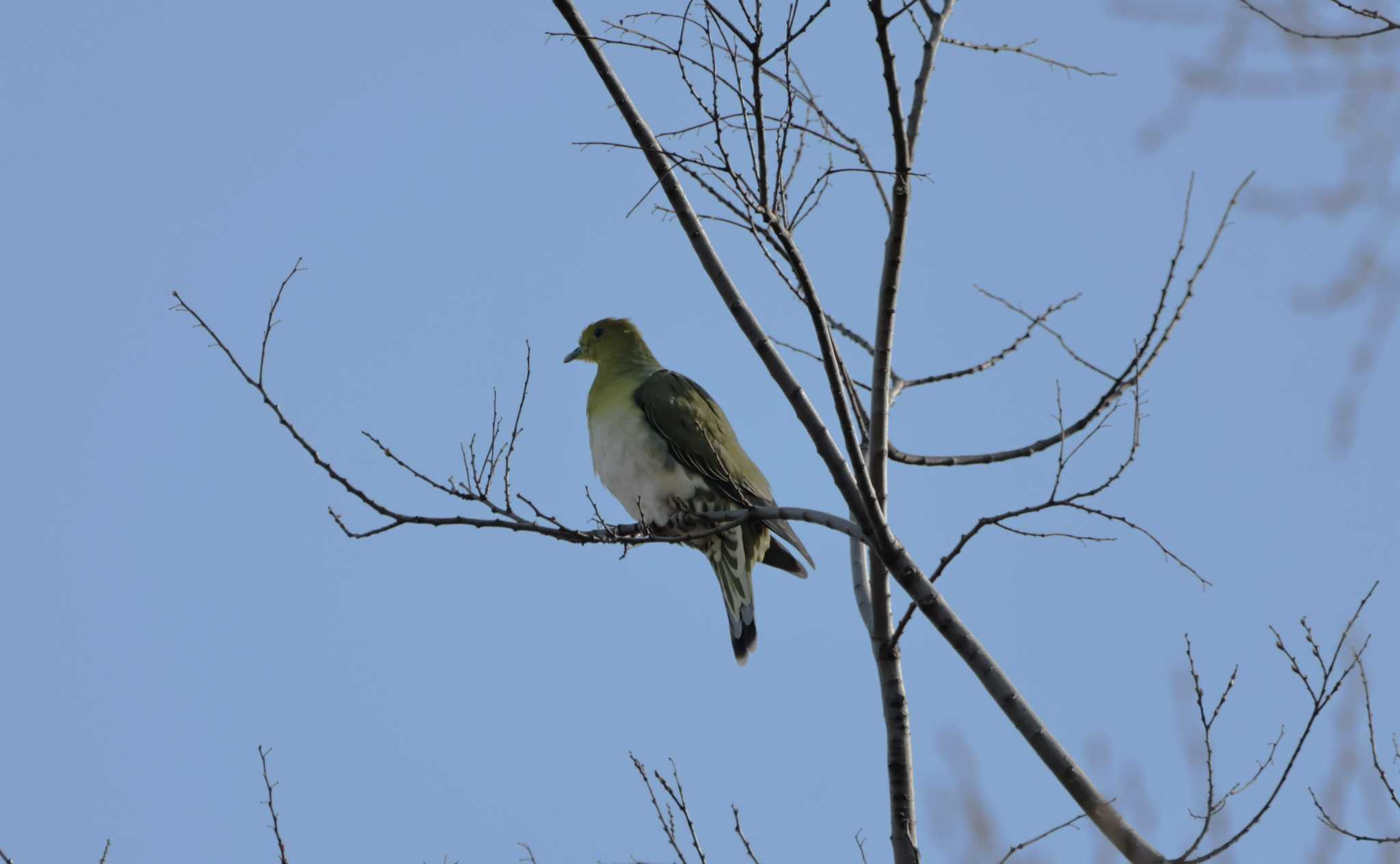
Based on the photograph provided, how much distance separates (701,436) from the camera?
251 inches

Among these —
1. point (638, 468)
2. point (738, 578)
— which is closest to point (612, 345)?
point (638, 468)

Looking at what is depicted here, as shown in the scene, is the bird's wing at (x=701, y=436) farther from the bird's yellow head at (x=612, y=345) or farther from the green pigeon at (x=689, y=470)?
the bird's yellow head at (x=612, y=345)

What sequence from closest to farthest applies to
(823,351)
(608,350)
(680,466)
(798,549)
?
(823,351), (798,549), (680,466), (608,350)

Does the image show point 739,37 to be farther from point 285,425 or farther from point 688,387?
point 688,387

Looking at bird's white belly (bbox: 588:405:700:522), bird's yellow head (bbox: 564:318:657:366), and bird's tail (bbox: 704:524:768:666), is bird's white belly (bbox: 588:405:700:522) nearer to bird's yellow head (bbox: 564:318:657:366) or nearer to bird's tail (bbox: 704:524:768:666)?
bird's tail (bbox: 704:524:768:666)

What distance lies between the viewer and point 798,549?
582 cm

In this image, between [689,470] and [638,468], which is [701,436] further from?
[638,468]

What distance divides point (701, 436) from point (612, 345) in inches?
53.1

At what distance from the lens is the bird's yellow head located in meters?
7.41

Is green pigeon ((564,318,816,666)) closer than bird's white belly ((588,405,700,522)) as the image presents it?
Yes

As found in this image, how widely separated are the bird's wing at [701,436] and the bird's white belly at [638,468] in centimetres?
5

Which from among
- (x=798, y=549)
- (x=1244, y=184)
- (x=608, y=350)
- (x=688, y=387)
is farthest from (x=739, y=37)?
(x=608, y=350)

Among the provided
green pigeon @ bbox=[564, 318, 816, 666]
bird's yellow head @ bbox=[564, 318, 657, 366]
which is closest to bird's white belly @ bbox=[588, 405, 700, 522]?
green pigeon @ bbox=[564, 318, 816, 666]

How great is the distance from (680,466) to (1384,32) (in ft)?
12.7
